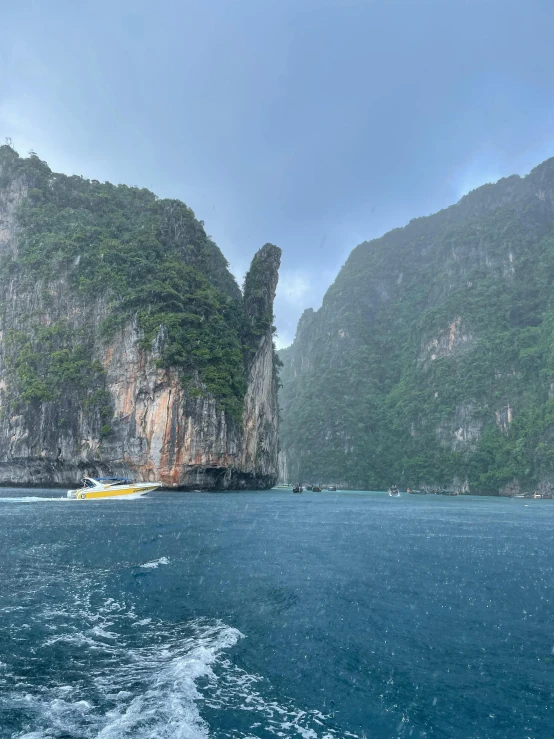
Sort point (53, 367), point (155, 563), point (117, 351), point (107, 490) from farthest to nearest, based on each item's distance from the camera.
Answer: point (117, 351) → point (53, 367) → point (107, 490) → point (155, 563)

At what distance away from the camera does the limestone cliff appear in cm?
6112

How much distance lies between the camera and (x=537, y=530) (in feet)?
112

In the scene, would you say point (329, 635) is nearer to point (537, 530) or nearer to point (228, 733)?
point (228, 733)

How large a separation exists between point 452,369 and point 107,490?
356 ft

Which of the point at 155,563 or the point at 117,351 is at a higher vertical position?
the point at 117,351

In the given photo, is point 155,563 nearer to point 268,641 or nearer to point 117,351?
point 268,641

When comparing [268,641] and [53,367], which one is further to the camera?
[53,367]

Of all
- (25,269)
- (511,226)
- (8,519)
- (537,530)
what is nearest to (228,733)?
(8,519)

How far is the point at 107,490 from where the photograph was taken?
48438 mm

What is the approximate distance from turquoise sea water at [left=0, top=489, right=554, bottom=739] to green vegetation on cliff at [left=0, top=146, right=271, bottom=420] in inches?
1698

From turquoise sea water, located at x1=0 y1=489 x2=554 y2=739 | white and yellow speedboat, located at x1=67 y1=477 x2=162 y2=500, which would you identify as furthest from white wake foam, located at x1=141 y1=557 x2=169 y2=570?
white and yellow speedboat, located at x1=67 y1=477 x2=162 y2=500

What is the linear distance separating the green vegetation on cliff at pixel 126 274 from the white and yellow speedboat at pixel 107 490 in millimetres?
14808

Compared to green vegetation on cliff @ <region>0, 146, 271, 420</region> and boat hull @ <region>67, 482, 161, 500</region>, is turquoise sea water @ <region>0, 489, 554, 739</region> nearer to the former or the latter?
boat hull @ <region>67, 482, 161, 500</region>

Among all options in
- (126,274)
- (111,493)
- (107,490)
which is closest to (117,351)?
(126,274)
